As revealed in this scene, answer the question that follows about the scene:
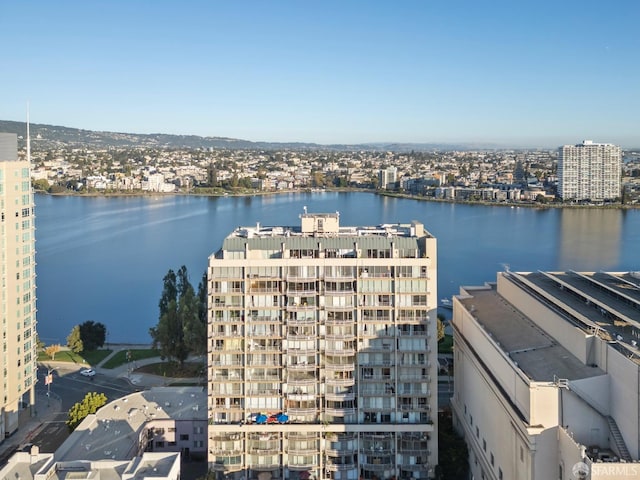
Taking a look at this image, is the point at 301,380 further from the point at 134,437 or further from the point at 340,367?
the point at 134,437

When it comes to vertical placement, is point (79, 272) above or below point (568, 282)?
below

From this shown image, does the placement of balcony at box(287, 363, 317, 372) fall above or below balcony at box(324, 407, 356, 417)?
above

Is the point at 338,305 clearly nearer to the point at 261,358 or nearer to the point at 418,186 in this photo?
the point at 261,358

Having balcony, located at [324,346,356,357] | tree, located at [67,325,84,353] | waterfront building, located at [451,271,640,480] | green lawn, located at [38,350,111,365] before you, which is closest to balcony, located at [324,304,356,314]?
balcony, located at [324,346,356,357]

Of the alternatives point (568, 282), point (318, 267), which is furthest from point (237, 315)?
point (568, 282)

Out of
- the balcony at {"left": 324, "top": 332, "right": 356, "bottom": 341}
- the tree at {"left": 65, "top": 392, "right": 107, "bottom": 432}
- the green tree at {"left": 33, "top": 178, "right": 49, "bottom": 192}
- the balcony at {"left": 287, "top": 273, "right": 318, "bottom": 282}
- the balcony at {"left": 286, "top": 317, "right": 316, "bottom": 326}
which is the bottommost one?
the tree at {"left": 65, "top": 392, "right": 107, "bottom": 432}

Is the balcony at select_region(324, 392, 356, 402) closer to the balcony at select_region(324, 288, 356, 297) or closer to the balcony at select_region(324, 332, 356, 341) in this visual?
the balcony at select_region(324, 332, 356, 341)

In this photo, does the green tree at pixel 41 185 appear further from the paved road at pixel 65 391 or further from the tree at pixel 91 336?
the paved road at pixel 65 391
